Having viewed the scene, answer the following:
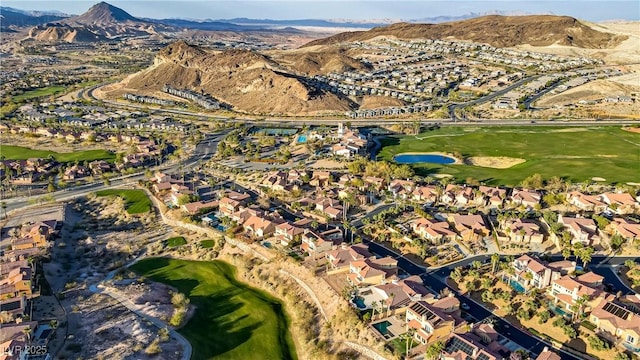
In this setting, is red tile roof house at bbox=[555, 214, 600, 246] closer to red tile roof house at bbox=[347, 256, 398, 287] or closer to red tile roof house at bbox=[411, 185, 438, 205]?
red tile roof house at bbox=[411, 185, 438, 205]

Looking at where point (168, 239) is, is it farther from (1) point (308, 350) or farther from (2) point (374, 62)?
(2) point (374, 62)

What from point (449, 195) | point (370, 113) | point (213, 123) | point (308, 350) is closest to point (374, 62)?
point (370, 113)

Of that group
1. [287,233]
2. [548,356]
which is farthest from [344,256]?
[548,356]

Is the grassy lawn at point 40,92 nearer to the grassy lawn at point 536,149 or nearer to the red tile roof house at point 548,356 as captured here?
the grassy lawn at point 536,149

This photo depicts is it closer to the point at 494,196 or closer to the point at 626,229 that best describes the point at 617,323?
the point at 626,229

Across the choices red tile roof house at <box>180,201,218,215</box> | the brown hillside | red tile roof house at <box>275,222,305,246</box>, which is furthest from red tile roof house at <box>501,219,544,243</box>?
the brown hillside

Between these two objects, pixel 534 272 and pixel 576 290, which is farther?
pixel 534 272

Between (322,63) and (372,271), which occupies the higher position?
(322,63)

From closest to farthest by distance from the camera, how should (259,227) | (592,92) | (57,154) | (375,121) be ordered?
1. (259,227)
2. (57,154)
3. (375,121)
4. (592,92)
